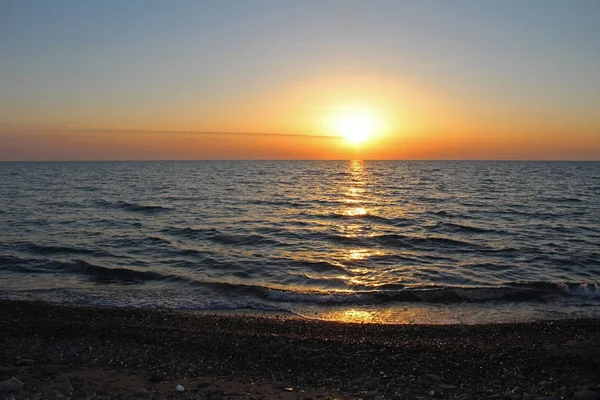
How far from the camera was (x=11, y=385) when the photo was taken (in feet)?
22.6

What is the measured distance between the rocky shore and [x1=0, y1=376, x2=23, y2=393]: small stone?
0.02 metres

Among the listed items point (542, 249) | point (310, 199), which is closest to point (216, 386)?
point (542, 249)

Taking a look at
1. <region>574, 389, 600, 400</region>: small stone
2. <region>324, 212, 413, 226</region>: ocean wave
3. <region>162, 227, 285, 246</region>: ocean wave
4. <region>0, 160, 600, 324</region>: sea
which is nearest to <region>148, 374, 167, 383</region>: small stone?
<region>0, 160, 600, 324</region>: sea

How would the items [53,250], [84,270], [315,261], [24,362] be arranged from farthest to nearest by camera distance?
[53,250]
[315,261]
[84,270]
[24,362]

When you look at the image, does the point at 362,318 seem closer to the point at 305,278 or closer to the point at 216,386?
the point at 305,278

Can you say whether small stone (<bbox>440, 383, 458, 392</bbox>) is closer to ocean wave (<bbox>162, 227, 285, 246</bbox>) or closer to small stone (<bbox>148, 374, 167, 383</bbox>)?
small stone (<bbox>148, 374, 167, 383</bbox>)

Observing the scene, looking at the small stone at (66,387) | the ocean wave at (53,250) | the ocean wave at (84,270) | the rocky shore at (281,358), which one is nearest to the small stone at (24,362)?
the rocky shore at (281,358)

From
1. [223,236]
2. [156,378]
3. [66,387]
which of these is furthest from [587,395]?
[223,236]

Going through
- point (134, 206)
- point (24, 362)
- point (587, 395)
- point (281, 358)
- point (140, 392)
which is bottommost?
point (134, 206)

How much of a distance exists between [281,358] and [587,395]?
5169 millimetres

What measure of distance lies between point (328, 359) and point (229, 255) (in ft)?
39.4

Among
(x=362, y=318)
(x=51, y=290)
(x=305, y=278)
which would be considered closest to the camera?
(x=362, y=318)

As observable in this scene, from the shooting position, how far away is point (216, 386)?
741 centimetres

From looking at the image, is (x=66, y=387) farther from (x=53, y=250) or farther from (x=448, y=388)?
(x=53, y=250)
